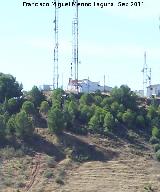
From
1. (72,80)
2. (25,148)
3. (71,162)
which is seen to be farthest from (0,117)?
(72,80)

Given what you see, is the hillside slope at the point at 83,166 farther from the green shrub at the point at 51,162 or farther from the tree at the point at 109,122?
the tree at the point at 109,122

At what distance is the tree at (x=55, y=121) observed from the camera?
220ft

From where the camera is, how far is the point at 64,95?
77.4m

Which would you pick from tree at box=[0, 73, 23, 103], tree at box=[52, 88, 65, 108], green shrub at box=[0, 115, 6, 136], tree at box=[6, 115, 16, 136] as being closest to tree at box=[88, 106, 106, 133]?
tree at box=[52, 88, 65, 108]

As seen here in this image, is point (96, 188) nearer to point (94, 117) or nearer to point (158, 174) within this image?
point (158, 174)

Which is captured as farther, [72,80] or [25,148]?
[72,80]

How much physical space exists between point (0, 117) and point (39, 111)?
27.2 ft

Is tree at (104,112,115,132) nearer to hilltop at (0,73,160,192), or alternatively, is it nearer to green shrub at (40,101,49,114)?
hilltop at (0,73,160,192)

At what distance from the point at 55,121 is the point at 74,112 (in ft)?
15.3

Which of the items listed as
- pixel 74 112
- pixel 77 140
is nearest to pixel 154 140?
pixel 77 140

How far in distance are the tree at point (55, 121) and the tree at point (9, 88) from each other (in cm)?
904

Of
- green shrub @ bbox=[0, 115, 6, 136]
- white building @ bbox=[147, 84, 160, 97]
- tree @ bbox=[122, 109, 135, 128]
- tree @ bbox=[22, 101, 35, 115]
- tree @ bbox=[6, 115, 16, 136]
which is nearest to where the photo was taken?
green shrub @ bbox=[0, 115, 6, 136]

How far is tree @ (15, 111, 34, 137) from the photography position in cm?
6588

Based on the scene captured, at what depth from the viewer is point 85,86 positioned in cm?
9312
